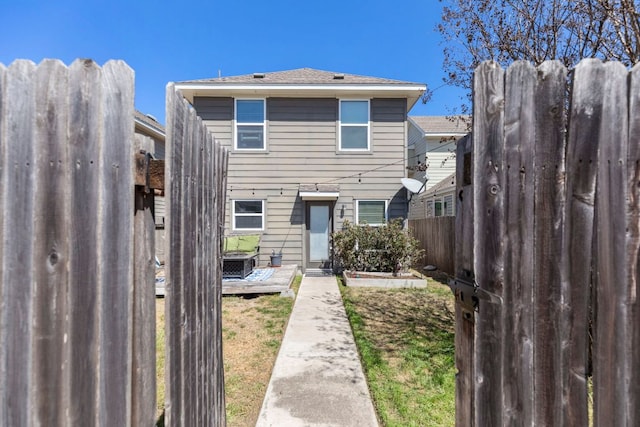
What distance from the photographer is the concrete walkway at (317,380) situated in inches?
114

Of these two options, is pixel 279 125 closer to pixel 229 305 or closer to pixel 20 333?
pixel 229 305

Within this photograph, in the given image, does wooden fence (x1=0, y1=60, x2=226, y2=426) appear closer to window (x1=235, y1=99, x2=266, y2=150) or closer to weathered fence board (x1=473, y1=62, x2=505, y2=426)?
weathered fence board (x1=473, y1=62, x2=505, y2=426)

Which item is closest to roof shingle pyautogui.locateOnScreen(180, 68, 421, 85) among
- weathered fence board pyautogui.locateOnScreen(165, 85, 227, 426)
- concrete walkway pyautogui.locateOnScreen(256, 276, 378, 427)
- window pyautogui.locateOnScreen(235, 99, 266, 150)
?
window pyautogui.locateOnScreen(235, 99, 266, 150)

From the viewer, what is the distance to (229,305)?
22.0ft

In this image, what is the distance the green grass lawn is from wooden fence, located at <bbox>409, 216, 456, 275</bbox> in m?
2.83

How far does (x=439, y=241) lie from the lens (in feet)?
35.5

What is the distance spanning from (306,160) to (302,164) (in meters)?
0.18

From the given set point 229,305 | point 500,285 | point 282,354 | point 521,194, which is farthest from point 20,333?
point 229,305

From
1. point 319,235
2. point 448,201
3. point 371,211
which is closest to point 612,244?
point 371,211

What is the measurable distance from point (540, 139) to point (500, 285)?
0.66m

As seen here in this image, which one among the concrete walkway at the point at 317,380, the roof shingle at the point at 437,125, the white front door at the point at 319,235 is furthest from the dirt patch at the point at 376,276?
the roof shingle at the point at 437,125

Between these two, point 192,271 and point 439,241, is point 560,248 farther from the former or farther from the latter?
point 439,241

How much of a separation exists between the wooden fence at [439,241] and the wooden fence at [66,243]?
9.77 metres

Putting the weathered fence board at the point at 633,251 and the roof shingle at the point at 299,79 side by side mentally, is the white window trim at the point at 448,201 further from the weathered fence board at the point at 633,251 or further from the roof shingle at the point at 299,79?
the weathered fence board at the point at 633,251
